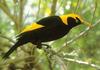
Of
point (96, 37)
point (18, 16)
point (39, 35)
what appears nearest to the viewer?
point (39, 35)

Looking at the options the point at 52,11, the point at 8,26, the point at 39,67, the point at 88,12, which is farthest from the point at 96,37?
the point at 39,67

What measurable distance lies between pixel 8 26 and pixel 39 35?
1.28 meters

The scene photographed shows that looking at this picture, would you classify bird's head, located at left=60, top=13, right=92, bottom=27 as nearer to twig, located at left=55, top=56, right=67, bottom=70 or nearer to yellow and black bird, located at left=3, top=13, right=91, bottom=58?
yellow and black bird, located at left=3, top=13, right=91, bottom=58

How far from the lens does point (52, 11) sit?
2.59 m

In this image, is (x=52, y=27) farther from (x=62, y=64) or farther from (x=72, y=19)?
(x=62, y=64)

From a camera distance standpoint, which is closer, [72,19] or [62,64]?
[62,64]

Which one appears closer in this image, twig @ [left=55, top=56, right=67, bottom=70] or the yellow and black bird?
twig @ [left=55, top=56, right=67, bottom=70]

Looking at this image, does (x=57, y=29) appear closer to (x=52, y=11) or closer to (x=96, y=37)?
(x=52, y=11)

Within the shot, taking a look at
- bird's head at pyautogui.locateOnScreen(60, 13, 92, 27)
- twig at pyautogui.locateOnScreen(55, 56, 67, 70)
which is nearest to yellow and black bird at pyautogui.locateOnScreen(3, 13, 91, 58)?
bird's head at pyautogui.locateOnScreen(60, 13, 92, 27)

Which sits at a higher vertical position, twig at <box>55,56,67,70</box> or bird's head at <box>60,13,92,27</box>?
bird's head at <box>60,13,92,27</box>

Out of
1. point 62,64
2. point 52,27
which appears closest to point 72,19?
point 52,27

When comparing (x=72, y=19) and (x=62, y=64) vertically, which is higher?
(x=72, y=19)

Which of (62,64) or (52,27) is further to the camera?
(52,27)

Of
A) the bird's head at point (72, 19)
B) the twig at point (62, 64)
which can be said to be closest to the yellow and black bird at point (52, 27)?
the bird's head at point (72, 19)
